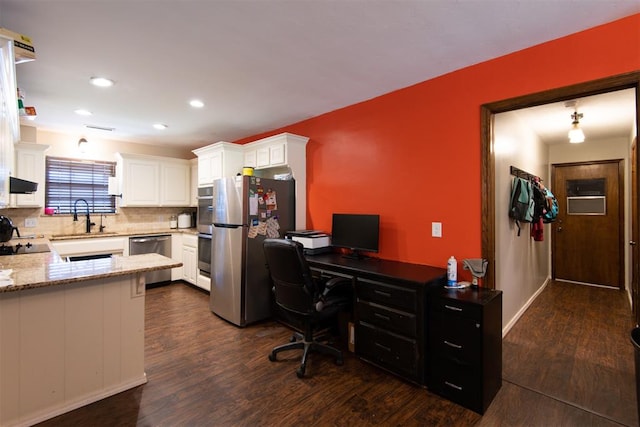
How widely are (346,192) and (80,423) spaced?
2.85m

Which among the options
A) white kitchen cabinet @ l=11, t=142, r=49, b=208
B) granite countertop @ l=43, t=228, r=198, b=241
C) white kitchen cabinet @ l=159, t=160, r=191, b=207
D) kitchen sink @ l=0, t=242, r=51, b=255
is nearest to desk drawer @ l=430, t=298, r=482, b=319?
kitchen sink @ l=0, t=242, r=51, b=255

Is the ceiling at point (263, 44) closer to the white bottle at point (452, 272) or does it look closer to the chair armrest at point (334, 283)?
the white bottle at point (452, 272)

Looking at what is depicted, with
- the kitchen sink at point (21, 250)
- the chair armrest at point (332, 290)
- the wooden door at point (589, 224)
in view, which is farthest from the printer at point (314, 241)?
the wooden door at point (589, 224)

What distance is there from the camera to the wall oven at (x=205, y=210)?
Result: 453cm

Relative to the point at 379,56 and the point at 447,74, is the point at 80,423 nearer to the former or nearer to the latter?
the point at 379,56

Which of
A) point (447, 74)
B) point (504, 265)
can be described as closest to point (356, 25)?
point (447, 74)

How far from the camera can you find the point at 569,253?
17.2ft

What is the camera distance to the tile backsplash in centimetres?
426

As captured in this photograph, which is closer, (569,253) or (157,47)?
(157,47)

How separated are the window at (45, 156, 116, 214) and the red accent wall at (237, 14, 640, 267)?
4018 millimetres

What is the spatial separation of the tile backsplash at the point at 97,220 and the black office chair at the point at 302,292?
3.86 meters

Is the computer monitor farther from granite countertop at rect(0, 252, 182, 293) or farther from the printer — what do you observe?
granite countertop at rect(0, 252, 182, 293)

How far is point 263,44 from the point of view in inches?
83.3

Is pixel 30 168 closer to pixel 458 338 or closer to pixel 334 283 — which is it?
pixel 334 283
